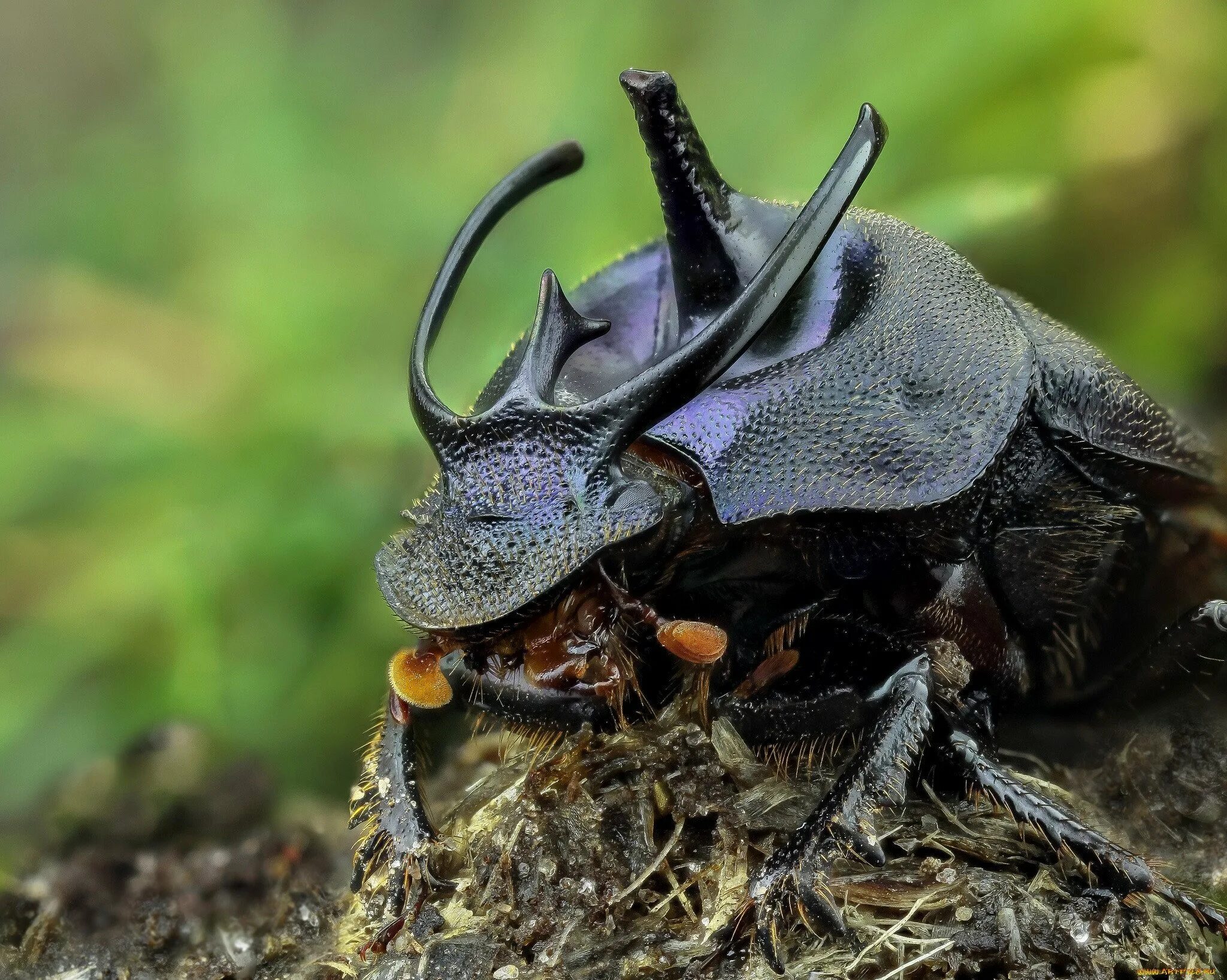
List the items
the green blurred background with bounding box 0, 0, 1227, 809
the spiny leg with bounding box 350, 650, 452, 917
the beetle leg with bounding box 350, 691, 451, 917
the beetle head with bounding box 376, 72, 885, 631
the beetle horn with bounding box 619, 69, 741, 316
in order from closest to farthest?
the beetle head with bounding box 376, 72, 885, 631 → the spiny leg with bounding box 350, 650, 452, 917 → the beetle leg with bounding box 350, 691, 451, 917 → the beetle horn with bounding box 619, 69, 741, 316 → the green blurred background with bounding box 0, 0, 1227, 809

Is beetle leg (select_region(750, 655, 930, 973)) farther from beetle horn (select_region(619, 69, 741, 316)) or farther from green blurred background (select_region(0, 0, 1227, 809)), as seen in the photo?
green blurred background (select_region(0, 0, 1227, 809))

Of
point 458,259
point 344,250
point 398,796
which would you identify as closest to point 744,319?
point 458,259

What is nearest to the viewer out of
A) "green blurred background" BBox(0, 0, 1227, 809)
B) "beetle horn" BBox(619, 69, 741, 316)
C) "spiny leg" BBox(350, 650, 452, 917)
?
"spiny leg" BBox(350, 650, 452, 917)

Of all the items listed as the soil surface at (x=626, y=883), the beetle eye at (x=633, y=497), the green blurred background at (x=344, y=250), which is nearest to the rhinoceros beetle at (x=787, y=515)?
the beetle eye at (x=633, y=497)

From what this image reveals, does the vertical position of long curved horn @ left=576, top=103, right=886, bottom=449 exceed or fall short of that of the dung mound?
it exceeds it

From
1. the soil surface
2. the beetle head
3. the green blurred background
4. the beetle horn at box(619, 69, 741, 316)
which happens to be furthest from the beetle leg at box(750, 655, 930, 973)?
the green blurred background

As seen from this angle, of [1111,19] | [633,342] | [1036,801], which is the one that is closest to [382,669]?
[633,342]

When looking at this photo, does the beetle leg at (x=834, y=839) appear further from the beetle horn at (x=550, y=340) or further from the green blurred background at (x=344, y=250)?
the green blurred background at (x=344, y=250)

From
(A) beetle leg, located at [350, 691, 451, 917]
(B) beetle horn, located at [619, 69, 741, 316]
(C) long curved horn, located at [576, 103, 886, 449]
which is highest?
(B) beetle horn, located at [619, 69, 741, 316]
